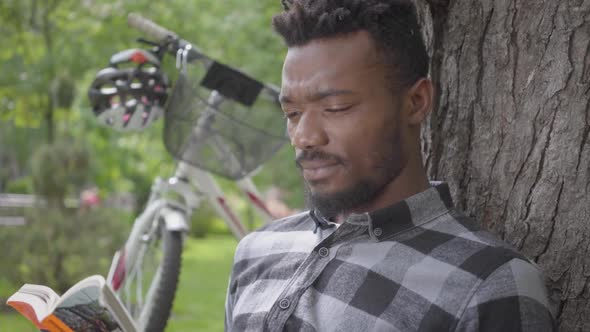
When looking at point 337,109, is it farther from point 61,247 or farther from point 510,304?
point 61,247

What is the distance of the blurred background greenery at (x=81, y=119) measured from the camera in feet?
25.7

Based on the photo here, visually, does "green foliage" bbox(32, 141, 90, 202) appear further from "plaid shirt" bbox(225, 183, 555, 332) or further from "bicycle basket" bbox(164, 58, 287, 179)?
"plaid shirt" bbox(225, 183, 555, 332)

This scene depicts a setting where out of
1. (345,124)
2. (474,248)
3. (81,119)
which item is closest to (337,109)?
(345,124)

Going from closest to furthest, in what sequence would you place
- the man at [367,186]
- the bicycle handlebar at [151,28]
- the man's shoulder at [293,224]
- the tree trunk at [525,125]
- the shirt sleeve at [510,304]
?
the shirt sleeve at [510,304] < the man at [367,186] < the tree trunk at [525,125] < the man's shoulder at [293,224] < the bicycle handlebar at [151,28]

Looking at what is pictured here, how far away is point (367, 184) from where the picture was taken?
1.68 m

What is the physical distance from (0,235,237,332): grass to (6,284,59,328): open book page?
2.97m

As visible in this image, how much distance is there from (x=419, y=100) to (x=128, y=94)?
96.2 inches

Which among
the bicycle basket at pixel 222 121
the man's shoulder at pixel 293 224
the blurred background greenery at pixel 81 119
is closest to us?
the man's shoulder at pixel 293 224

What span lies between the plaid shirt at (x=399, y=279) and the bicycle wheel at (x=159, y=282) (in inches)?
76.2

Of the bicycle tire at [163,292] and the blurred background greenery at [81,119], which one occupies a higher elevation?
the bicycle tire at [163,292]

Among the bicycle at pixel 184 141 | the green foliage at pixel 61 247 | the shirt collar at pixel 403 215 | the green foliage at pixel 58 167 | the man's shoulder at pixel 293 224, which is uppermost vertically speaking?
the shirt collar at pixel 403 215

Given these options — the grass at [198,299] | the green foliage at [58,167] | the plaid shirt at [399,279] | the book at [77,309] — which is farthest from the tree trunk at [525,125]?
the green foliage at [58,167]

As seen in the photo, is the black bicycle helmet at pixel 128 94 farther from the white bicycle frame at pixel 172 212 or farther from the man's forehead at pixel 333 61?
the man's forehead at pixel 333 61

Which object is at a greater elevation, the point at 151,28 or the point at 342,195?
the point at 342,195
